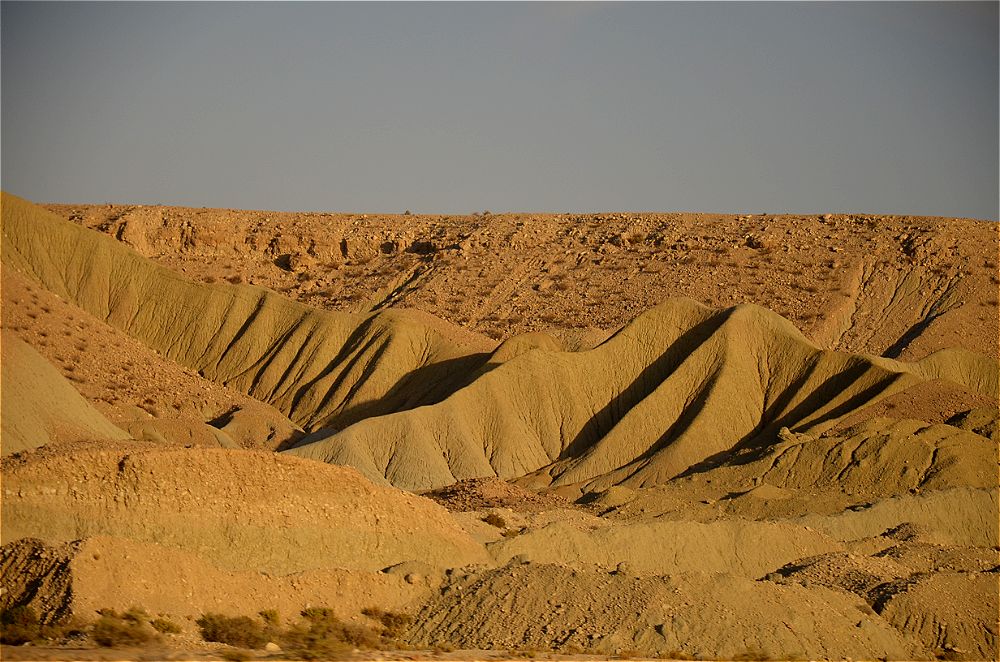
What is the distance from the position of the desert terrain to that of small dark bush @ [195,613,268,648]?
91mm

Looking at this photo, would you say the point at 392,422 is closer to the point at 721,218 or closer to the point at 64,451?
the point at 64,451

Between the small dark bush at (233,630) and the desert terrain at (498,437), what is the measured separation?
91 mm

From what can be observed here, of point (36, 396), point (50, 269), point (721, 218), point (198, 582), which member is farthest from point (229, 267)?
point (198, 582)

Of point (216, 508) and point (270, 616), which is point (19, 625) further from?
point (216, 508)

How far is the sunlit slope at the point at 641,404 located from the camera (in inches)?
1991

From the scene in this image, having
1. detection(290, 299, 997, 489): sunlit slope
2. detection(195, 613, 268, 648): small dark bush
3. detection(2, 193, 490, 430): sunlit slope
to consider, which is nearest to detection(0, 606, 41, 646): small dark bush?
detection(195, 613, 268, 648): small dark bush

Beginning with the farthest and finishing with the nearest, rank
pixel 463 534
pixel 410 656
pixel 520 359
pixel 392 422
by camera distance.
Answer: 1. pixel 520 359
2. pixel 392 422
3. pixel 463 534
4. pixel 410 656

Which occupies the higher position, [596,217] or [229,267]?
[596,217]

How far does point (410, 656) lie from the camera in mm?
20219

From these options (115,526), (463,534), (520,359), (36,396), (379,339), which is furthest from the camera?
(379,339)

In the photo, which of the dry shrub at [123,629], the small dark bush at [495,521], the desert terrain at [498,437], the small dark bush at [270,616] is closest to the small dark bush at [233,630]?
the desert terrain at [498,437]

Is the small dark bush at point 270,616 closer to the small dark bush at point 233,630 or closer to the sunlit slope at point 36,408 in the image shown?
the small dark bush at point 233,630

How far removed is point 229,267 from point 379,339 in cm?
2412

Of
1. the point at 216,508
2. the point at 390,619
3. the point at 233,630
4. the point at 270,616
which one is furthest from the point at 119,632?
the point at 390,619
